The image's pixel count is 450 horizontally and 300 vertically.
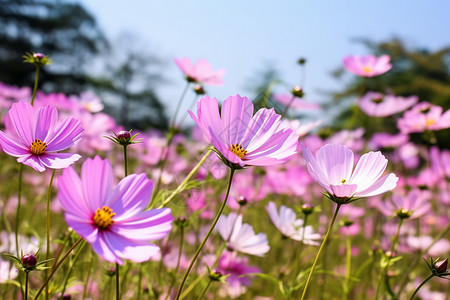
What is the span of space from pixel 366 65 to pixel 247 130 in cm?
103

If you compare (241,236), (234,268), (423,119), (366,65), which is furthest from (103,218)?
(366,65)

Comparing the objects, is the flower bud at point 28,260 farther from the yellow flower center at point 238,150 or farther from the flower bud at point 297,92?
the flower bud at point 297,92

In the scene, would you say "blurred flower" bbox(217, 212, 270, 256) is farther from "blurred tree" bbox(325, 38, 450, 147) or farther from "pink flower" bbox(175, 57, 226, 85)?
"blurred tree" bbox(325, 38, 450, 147)

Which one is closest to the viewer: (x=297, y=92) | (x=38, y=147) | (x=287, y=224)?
(x=38, y=147)

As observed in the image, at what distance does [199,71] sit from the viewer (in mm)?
979

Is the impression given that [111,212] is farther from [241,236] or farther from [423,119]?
[423,119]

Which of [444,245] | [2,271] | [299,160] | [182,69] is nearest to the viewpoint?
[2,271]

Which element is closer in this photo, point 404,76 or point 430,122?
point 430,122

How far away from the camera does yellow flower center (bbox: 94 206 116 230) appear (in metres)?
0.39

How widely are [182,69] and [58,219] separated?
4.56 ft

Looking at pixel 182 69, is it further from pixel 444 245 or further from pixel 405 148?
pixel 405 148

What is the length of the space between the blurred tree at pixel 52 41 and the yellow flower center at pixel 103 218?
15.9 metres

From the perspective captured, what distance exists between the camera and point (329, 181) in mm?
490

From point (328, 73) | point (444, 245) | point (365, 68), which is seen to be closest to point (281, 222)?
point (365, 68)
